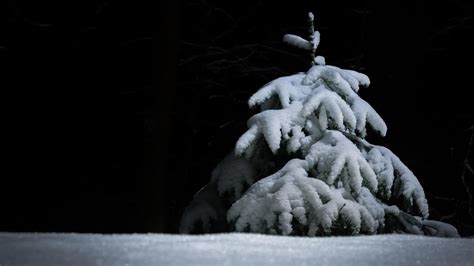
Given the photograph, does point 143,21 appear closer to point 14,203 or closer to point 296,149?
point 14,203

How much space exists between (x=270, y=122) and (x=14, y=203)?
7847 millimetres

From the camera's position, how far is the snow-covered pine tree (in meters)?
5.26

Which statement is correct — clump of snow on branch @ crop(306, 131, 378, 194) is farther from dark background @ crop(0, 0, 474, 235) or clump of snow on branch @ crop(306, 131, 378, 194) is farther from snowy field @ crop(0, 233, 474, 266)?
dark background @ crop(0, 0, 474, 235)

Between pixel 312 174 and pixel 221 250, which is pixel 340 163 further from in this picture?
pixel 221 250

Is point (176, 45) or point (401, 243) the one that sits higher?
point (176, 45)

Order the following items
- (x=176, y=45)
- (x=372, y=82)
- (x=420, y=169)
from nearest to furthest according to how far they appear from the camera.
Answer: (x=176, y=45) → (x=372, y=82) → (x=420, y=169)

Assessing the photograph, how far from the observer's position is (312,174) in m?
5.53

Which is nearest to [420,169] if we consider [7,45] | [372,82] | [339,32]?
[372,82]

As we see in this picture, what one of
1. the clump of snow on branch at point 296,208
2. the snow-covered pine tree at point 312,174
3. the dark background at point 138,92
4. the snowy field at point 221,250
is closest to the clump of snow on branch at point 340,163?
the snow-covered pine tree at point 312,174

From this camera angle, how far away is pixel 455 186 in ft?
38.2

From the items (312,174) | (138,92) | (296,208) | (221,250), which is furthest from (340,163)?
(138,92)

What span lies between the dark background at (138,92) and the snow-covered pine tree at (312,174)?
453 cm

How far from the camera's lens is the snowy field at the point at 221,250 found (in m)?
2.32

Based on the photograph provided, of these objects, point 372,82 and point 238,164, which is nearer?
point 238,164
